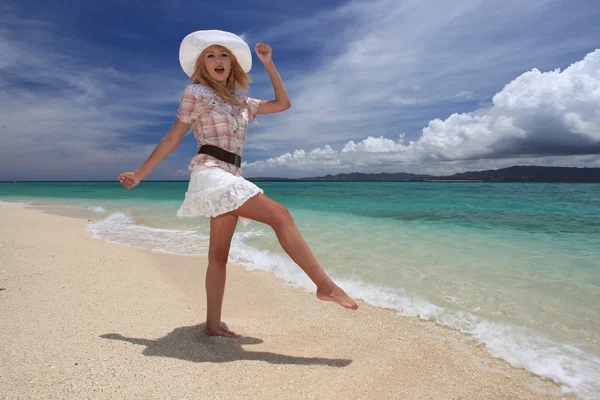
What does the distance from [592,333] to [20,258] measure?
648 cm

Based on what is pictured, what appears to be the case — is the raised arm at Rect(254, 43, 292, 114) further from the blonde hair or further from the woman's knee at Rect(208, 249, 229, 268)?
the woman's knee at Rect(208, 249, 229, 268)

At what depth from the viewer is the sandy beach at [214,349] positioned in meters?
2.05

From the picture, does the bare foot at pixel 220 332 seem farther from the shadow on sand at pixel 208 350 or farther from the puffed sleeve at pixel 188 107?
the puffed sleeve at pixel 188 107

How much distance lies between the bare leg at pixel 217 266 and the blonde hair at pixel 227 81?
2.79ft

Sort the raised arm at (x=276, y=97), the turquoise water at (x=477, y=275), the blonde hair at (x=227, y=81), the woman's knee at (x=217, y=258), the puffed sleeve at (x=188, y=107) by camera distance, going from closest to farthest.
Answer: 1. the puffed sleeve at (x=188, y=107)
2. the blonde hair at (x=227, y=81)
3. the woman's knee at (x=217, y=258)
4. the raised arm at (x=276, y=97)
5. the turquoise water at (x=477, y=275)

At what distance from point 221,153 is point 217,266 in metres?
0.86

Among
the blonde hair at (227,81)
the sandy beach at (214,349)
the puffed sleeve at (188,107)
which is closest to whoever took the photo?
the sandy beach at (214,349)

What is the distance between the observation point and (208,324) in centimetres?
283

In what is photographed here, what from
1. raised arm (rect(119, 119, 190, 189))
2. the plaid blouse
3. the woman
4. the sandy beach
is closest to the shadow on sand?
the sandy beach

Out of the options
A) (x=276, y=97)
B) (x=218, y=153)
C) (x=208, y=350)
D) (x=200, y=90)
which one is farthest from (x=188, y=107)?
(x=208, y=350)

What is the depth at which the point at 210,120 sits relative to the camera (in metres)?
2.39

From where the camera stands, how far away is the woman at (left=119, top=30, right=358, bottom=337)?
7.45 feet

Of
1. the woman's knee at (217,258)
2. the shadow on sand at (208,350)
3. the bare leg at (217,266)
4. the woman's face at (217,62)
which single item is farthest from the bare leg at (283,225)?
the woman's face at (217,62)

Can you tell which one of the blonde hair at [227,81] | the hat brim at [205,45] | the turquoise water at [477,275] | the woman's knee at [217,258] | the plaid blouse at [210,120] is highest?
the hat brim at [205,45]
